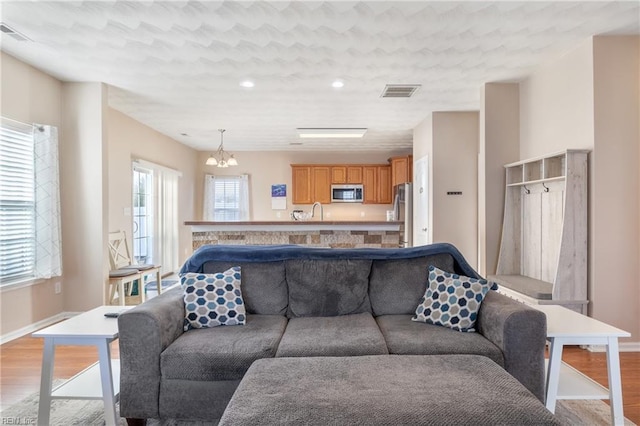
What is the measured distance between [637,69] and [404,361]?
3332 millimetres

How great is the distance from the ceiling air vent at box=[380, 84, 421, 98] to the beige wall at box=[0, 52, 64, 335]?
3658mm

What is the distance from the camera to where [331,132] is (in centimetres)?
662

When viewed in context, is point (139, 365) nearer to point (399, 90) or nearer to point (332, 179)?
point (399, 90)

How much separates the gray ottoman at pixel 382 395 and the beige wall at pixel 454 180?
4.01 m

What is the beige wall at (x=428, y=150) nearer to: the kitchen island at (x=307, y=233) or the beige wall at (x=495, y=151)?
the kitchen island at (x=307, y=233)

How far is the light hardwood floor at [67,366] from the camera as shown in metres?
2.49

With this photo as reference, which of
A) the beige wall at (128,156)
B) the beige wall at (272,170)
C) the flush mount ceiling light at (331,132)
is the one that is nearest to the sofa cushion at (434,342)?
the beige wall at (128,156)

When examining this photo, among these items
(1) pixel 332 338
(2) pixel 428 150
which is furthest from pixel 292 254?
(2) pixel 428 150

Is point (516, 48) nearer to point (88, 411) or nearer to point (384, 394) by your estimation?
point (384, 394)

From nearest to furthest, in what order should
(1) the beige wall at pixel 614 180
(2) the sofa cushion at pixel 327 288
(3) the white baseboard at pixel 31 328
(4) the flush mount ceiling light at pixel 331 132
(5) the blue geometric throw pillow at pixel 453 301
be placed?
(5) the blue geometric throw pillow at pixel 453 301 → (2) the sofa cushion at pixel 327 288 → (1) the beige wall at pixel 614 180 → (3) the white baseboard at pixel 31 328 → (4) the flush mount ceiling light at pixel 331 132

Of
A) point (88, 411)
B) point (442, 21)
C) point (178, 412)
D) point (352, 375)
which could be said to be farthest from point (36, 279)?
point (442, 21)

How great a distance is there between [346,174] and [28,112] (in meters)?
6.08

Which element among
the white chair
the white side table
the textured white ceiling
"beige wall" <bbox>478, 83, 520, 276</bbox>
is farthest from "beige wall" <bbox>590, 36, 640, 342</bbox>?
the white chair

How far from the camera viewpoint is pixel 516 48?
11.3 feet
